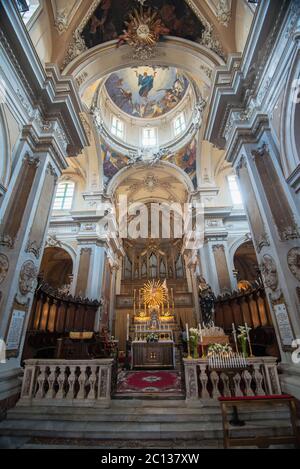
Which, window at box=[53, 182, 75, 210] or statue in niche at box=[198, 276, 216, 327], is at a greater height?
window at box=[53, 182, 75, 210]

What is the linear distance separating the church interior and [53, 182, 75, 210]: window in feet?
0.43

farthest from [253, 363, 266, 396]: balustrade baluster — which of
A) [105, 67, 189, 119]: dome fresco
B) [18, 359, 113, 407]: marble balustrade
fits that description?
[105, 67, 189, 119]: dome fresco

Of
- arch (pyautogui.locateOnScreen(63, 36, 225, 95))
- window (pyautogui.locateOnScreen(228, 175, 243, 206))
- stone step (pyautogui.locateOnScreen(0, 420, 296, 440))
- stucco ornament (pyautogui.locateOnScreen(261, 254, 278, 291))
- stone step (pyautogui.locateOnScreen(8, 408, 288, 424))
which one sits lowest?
stone step (pyautogui.locateOnScreen(0, 420, 296, 440))

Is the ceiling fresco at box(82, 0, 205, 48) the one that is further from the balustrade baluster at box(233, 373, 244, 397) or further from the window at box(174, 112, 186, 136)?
the balustrade baluster at box(233, 373, 244, 397)

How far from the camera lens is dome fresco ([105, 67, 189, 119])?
14.0 metres

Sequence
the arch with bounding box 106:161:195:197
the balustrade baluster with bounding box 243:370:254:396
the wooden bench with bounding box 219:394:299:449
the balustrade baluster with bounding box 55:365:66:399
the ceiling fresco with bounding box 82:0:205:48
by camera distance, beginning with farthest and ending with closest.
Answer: the arch with bounding box 106:161:195:197 < the ceiling fresco with bounding box 82:0:205:48 < the balustrade baluster with bounding box 55:365:66:399 < the balustrade baluster with bounding box 243:370:254:396 < the wooden bench with bounding box 219:394:299:449

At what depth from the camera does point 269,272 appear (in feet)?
16.3

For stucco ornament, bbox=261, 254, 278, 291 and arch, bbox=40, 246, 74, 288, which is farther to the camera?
arch, bbox=40, 246, 74, 288

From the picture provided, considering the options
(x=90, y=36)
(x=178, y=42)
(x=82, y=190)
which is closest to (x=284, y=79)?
(x=178, y=42)

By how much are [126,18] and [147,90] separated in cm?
722

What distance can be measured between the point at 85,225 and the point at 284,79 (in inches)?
408

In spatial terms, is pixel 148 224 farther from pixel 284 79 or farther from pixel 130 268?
pixel 284 79

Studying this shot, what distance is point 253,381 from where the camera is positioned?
438 cm

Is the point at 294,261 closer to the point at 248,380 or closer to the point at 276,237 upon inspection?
the point at 276,237
